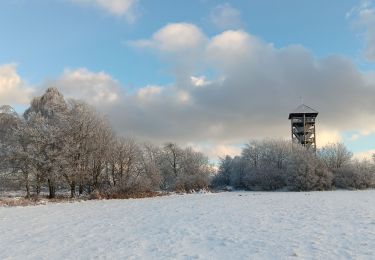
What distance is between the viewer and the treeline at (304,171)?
6284 centimetres

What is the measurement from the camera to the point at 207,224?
2073cm

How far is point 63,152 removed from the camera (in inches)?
1857

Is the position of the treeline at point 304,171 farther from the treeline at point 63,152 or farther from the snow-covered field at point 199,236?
the snow-covered field at point 199,236

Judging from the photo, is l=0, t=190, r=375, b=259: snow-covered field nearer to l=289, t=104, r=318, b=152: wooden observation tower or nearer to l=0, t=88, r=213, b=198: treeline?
l=0, t=88, r=213, b=198: treeline

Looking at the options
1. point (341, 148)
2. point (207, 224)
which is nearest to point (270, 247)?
point (207, 224)

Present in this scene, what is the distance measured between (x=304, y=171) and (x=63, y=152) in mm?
33885

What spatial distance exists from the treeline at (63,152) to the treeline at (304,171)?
63.9 feet

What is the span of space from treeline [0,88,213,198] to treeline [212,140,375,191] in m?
19.5

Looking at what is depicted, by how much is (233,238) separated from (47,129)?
35510 mm

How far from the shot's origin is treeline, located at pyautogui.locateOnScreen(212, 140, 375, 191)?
62.8 m

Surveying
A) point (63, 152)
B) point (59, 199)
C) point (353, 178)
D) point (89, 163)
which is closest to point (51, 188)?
point (59, 199)

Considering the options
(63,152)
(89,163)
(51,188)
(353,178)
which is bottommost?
(51,188)

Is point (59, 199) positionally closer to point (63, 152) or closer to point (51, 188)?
point (51, 188)

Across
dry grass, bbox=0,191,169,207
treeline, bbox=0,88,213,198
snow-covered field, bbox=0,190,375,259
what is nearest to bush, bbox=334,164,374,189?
treeline, bbox=0,88,213,198
